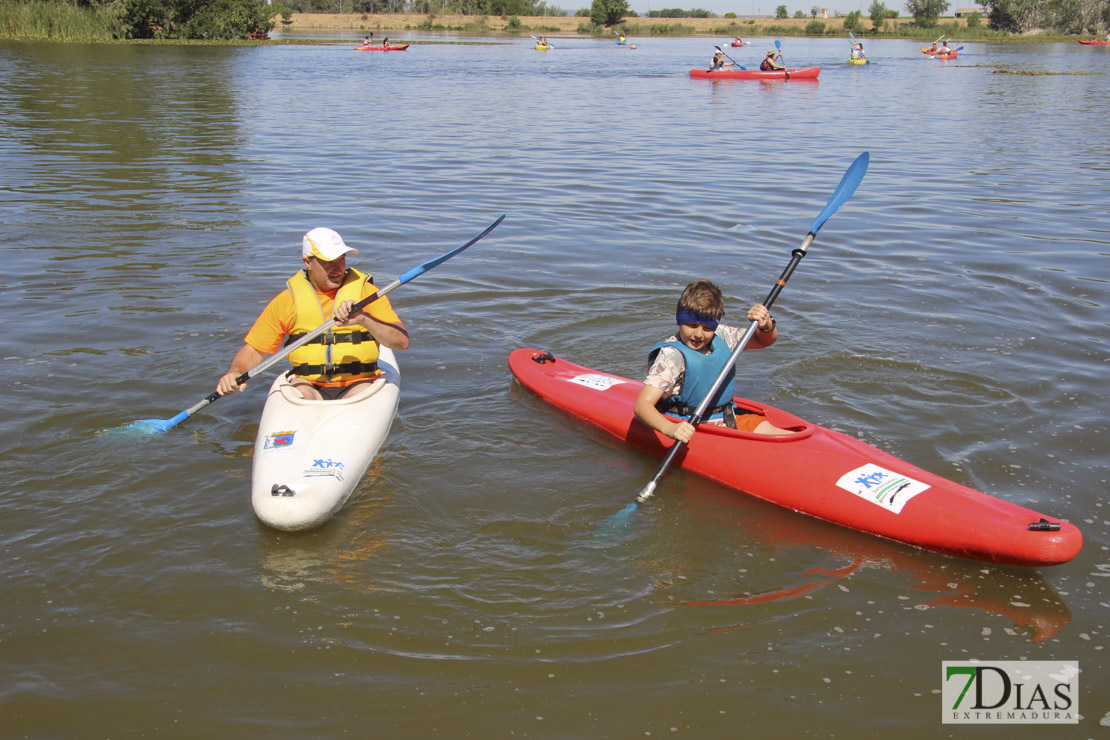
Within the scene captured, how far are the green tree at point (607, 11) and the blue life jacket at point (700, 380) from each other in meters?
76.9

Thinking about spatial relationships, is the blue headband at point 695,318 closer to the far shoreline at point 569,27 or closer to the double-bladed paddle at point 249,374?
the double-bladed paddle at point 249,374

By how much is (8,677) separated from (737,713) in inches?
104

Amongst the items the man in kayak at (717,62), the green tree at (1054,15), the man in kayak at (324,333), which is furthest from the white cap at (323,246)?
the green tree at (1054,15)

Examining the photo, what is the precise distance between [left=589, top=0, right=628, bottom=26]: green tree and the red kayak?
76544 millimetres

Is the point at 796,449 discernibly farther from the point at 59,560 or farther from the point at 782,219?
the point at 782,219

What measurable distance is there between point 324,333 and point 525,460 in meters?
1.35

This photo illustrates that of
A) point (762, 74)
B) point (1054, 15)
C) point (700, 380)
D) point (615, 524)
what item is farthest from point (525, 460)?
point (1054, 15)

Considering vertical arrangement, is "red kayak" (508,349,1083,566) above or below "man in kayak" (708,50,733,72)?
below

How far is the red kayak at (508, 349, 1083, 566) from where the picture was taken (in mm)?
3867

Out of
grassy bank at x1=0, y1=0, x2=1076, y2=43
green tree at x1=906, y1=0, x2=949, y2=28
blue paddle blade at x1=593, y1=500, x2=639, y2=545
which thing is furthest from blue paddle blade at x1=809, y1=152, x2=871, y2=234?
green tree at x1=906, y1=0, x2=949, y2=28

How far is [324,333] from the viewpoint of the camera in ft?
16.5

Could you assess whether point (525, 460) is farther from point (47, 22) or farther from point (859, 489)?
point (47, 22)

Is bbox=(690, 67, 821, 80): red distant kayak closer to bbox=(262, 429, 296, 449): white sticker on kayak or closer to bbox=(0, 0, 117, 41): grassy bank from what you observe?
bbox=(0, 0, 117, 41): grassy bank

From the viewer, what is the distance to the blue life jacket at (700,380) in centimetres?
468
